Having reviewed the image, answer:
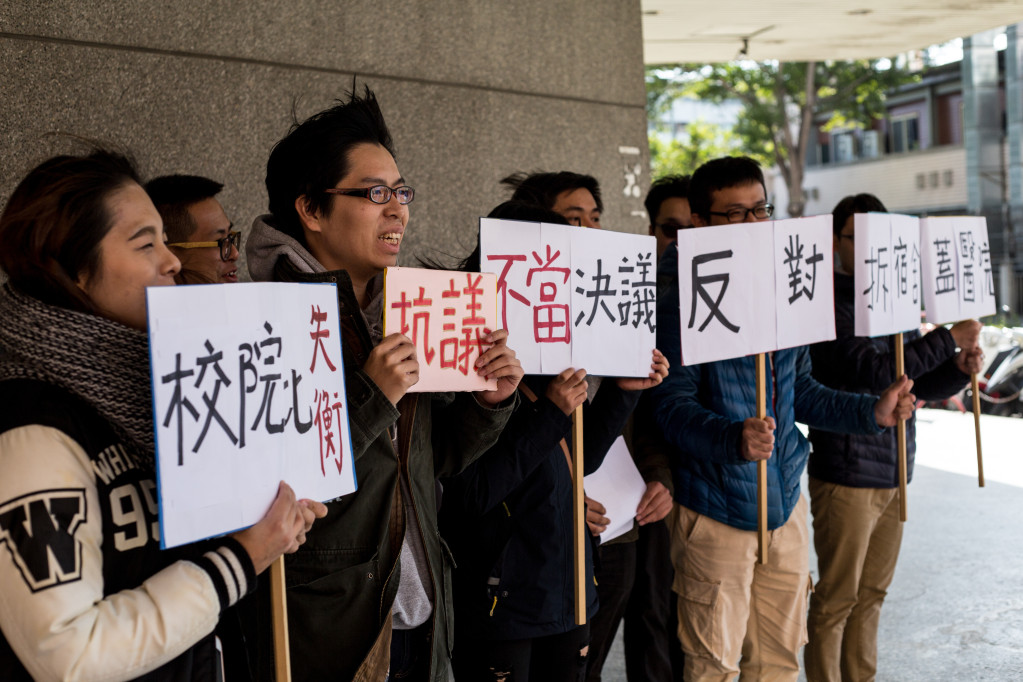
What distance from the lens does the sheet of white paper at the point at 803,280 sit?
3.10 meters

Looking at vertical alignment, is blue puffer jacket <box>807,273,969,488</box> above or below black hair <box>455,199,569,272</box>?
below

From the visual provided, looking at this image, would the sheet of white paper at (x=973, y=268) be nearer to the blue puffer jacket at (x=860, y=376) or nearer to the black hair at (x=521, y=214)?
the blue puffer jacket at (x=860, y=376)

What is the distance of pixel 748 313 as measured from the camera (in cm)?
300

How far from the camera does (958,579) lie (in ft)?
17.6

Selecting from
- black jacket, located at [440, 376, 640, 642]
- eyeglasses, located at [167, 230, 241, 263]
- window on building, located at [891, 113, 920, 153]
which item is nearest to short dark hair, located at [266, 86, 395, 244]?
eyeglasses, located at [167, 230, 241, 263]

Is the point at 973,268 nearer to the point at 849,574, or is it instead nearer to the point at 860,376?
the point at 860,376

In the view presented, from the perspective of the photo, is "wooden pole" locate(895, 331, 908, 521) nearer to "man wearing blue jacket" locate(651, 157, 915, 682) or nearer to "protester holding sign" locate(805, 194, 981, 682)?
"protester holding sign" locate(805, 194, 981, 682)

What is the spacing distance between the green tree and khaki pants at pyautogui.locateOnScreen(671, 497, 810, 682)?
17.3 m

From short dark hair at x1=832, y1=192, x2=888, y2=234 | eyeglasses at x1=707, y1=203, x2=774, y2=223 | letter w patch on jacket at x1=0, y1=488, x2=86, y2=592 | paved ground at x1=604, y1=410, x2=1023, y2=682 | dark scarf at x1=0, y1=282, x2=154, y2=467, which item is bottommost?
paved ground at x1=604, y1=410, x2=1023, y2=682

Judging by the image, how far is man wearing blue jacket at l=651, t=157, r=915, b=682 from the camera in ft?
9.94

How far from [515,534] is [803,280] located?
1363 millimetres

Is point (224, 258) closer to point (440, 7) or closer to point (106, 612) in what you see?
point (106, 612)

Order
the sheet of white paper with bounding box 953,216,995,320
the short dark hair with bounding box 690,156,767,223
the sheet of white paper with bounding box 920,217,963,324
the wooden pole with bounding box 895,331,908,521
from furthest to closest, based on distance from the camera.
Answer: the sheet of white paper with bounding box 953,216,995,320 → the sheet of white paper with bounding box 920,217,963,324 → the wooden pole with bounding box 895,331,908,521 → the short dark hair with bounding box 690,156,767,223

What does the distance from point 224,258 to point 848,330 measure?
230 centimetres
